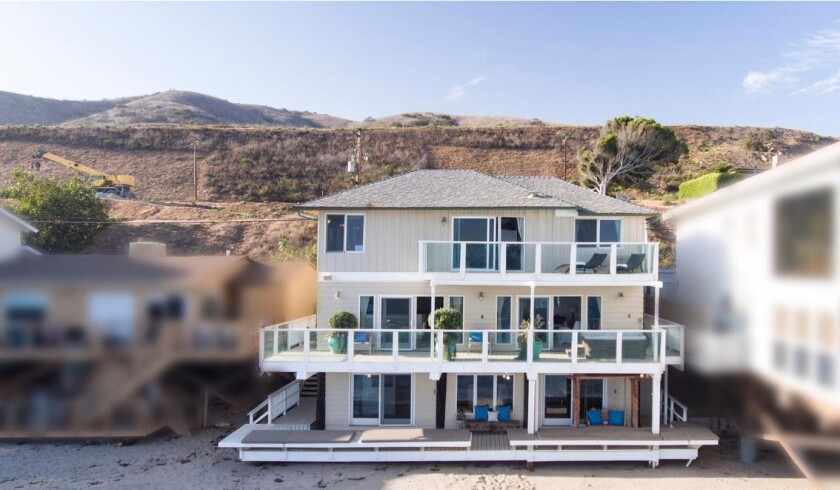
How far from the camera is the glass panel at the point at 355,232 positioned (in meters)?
14.5

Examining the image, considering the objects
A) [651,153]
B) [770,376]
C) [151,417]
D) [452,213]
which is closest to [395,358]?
[452,213]

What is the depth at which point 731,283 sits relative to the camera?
11.7m

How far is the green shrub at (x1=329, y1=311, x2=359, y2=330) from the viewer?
44.7 ft

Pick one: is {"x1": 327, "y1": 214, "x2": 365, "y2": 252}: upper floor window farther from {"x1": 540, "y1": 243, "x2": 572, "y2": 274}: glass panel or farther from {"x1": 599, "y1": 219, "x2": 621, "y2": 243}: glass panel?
{"x1": 599, "y1": 219, "x2": 621, "y2": 243}: glass panel

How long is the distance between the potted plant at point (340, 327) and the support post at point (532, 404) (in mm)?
5124

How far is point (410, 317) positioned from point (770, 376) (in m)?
8.78

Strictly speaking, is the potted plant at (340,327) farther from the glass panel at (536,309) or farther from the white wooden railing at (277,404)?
the glass panel at (536,309)

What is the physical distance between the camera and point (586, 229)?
48.0 ft

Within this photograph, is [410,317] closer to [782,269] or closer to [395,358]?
[395,358]

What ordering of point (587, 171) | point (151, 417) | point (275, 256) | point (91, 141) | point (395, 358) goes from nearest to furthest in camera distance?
point (395, 358), point (151, 417), point (275, 256), point (587, 171), point (91, 141)

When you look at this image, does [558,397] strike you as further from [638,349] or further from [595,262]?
[595,262]

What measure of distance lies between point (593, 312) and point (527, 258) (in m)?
2.77

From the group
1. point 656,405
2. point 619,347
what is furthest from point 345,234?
point 656,405

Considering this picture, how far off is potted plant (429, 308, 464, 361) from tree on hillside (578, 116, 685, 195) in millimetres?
22218
